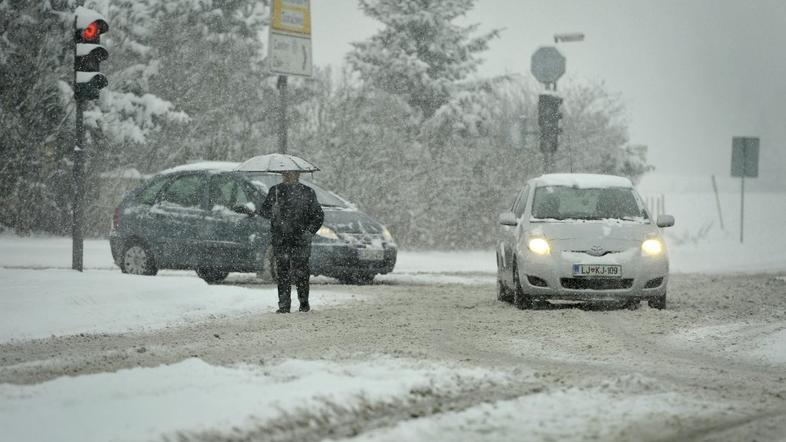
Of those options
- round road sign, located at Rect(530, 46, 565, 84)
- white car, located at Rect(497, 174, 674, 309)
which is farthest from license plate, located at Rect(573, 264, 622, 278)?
round road sign, located at Rect(530, 46, 565, 84)

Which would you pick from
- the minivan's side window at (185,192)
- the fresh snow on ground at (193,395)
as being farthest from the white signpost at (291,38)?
the fresh snow on ground at (193,395)

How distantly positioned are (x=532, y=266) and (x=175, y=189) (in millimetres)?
6781

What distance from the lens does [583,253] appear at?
14797mm

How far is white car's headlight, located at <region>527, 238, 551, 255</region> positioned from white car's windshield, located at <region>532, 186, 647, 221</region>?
0.79 m

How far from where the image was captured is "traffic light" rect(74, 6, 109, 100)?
58.3ft

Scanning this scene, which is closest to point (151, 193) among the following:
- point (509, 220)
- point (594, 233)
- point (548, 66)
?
point (509, 220)

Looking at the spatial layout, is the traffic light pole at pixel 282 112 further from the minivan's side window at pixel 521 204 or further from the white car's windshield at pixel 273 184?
the minivan's side window at pixel 521 204

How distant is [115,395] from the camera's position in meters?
7.88

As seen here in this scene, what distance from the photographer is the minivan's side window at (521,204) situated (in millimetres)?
16344

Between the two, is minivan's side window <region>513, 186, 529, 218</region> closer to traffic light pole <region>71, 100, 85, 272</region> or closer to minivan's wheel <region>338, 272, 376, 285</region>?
minivan's wheel <region>338, 272, 376, 285</region>

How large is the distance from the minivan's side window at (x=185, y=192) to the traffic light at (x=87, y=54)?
6.85ft

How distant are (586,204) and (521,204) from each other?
86 cm

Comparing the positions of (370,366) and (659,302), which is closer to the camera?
(370,366)

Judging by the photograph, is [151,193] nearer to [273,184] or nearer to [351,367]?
[273,184]
